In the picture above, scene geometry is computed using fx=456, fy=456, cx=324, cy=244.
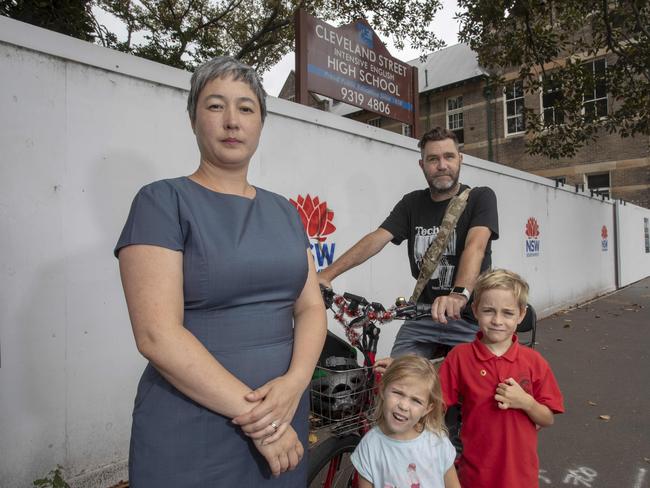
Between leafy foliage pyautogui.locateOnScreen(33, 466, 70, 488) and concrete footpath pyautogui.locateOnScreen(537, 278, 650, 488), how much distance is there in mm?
2880

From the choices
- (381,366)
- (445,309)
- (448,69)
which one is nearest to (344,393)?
(381,366)

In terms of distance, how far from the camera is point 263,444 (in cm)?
119

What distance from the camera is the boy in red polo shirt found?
1755 mm

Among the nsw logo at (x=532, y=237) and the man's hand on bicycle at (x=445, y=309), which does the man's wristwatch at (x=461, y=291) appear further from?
the nsw logo at (x=532, y=237)

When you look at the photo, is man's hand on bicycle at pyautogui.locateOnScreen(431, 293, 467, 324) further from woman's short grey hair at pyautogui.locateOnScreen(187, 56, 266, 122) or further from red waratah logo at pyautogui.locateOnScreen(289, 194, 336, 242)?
red waratah logo at pyautogui.locateOnScreen(289, 194, 336, 242)

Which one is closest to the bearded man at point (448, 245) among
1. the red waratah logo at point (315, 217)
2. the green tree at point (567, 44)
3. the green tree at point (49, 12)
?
the red waratah logo at point (315, 217)

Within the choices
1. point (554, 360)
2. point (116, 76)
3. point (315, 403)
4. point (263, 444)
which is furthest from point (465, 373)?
point (554, 360)

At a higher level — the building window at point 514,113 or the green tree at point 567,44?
the building window at point 514,113

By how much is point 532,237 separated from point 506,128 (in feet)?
45.2

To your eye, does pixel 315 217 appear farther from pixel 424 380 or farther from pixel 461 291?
pixel 424 380

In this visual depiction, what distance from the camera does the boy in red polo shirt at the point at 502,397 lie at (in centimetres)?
175

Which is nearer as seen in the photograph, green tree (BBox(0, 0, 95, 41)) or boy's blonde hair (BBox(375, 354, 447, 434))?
boy's blonde hair (BBox(375, 354, 447, 434))

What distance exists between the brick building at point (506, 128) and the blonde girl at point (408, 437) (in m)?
14.2

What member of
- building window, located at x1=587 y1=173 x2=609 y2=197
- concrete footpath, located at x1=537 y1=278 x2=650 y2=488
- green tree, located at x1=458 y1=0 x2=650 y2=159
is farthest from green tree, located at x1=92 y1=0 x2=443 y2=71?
building window, located at x1=587 y1=173 x2=609 y2=197
